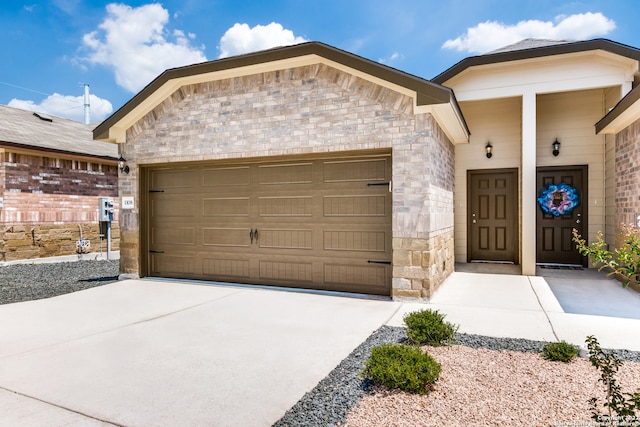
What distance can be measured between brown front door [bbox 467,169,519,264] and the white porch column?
1332 millimetres

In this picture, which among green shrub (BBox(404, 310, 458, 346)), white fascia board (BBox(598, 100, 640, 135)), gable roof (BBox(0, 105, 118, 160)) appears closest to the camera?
green shrub (BBox(404, 310, 458, 346))

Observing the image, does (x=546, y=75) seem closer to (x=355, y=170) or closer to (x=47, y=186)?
(x=355, y=170)

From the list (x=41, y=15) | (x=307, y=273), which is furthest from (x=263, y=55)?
(x=41, y=15)

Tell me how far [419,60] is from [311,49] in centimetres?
965

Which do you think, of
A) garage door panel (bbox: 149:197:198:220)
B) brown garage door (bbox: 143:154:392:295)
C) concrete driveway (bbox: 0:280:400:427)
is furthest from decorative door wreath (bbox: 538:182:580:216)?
garage door panel (bbox: 149:197:198:220)

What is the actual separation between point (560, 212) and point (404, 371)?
7718 mm

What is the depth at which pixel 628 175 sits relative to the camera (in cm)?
670

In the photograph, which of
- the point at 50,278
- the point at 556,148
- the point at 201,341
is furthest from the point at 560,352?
the point at 50,278

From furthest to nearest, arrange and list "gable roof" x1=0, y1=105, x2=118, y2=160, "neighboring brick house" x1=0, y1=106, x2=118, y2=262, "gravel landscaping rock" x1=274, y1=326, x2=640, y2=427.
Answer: "gable roof" x1=0, y1=105, x2=118, y2=160 → "neighboring brick house" x1=0, y1=106, x2=118, y2=262 → "gravel landscaping rock" x1=274, y1=326, x2=640, y2=427

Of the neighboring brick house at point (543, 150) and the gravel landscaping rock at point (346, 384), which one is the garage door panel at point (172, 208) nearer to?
the gravel landscaping rock at point (346, 384)

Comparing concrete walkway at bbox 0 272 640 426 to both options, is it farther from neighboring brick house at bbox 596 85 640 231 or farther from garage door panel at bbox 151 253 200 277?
neighboring brick house at bbox 596 85 640 231

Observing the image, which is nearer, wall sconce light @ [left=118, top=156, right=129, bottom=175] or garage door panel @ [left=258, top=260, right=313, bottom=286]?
garage door panel @ [left=258, top=260, right=313, bottom=286]

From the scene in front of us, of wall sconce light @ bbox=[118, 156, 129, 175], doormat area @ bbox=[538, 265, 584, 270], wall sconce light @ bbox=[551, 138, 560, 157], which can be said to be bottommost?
doormat area @ bbox=[538, 265, 584, 270]

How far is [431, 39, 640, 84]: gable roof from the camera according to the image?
7.02 metres
